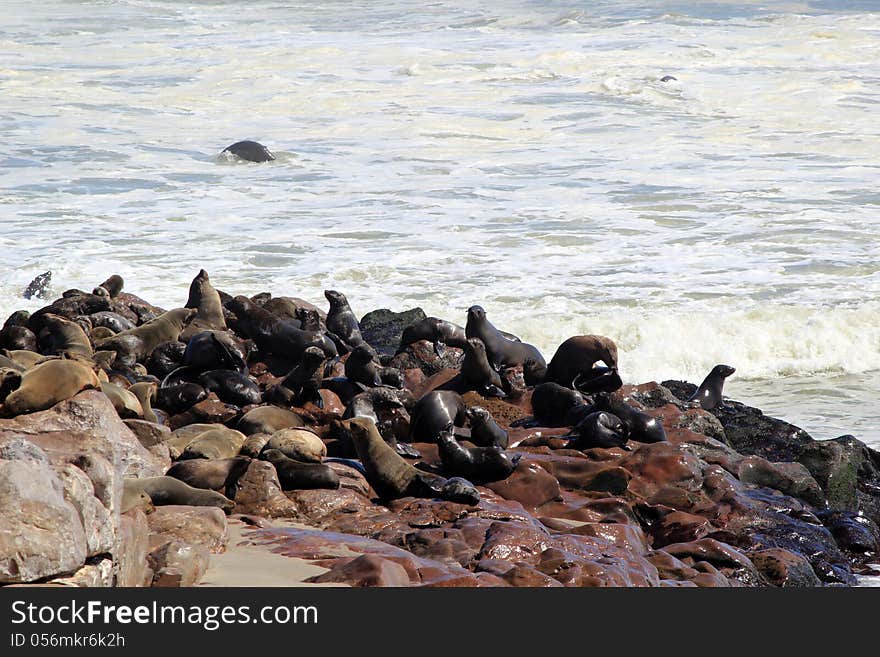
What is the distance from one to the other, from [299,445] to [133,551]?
241 centimetres

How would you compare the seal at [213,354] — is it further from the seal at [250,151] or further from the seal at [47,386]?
the seal at [250,151]

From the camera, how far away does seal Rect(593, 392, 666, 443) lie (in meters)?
8.50

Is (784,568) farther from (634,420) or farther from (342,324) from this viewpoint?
(342,324)

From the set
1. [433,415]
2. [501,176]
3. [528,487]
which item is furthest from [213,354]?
[501,176]

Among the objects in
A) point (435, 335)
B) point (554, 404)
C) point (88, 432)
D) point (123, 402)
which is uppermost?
point (88, 432)

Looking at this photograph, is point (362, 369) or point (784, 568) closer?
point (784, 568)

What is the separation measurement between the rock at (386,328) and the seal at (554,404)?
6.99 ft

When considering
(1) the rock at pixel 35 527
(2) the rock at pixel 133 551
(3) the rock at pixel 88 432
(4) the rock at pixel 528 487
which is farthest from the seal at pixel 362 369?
(1) the rock at pixel 35 527

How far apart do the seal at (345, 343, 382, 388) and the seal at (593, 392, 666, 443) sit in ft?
5.24

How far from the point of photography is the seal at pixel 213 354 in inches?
350

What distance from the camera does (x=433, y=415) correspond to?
819 centimetres

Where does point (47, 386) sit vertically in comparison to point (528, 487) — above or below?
above

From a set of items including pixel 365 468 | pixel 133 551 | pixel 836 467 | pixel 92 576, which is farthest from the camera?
pixel 836 467

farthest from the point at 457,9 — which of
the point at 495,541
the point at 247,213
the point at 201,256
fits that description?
the point at 495,541
